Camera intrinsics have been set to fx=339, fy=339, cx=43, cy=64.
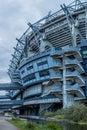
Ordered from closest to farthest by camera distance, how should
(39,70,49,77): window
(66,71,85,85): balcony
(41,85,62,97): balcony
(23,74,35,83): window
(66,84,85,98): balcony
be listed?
(66,84,85,98): balcony < (66,71,85,85): balcony < (41,85,62,97): balcony < (39,70,49,77): window < (23,74,35,83): window

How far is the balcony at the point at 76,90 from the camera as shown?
110 metres

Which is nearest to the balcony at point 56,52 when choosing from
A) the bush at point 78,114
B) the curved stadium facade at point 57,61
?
the curved stadium facade at point 57,61

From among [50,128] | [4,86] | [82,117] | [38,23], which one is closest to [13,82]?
[4,86]

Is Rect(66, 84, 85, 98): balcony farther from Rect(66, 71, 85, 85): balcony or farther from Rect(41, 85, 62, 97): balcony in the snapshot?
Rect(41, 85, 62, 97): balcony

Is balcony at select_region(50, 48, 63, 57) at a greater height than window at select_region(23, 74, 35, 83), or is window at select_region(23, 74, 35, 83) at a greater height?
balcony at select_region(50, 48, 63, 57)

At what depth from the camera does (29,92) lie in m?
146

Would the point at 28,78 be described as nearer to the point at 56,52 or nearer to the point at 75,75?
the point at 56,52

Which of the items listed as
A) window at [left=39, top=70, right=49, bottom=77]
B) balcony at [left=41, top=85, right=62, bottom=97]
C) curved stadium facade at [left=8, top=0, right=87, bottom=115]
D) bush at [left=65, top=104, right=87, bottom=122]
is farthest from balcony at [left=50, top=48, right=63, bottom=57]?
bush at [left=65, top=104, right=87, bottom=122]

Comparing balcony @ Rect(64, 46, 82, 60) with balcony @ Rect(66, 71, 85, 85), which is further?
balcony @ Rect(64, 46, 82, 60)

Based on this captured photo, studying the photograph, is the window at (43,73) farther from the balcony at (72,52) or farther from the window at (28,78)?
the balcony at (72,52)

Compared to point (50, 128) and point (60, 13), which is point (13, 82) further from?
point (50, 128)

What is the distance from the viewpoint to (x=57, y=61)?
11950cm

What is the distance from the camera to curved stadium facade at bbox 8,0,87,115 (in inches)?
4486

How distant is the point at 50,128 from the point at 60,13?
9232cm
